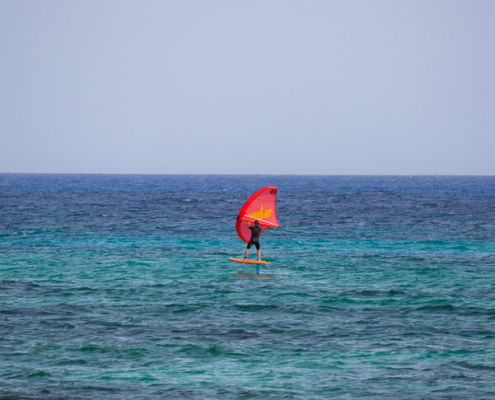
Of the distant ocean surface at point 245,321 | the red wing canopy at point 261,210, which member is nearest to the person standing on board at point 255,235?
the red wing canopy at point 261,210

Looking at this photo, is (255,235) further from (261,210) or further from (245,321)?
(245,321)

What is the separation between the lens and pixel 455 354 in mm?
15258

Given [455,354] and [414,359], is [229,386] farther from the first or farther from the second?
[455,354]

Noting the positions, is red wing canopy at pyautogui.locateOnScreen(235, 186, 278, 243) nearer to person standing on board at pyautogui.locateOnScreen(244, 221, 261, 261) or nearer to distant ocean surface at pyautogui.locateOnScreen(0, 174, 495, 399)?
person standing on board at pyautogui.locateOnScreen(244, 221, 261, 261)

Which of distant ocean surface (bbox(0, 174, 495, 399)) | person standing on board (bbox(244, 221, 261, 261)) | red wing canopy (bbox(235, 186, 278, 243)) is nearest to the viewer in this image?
distant ocean surface (bbox(0, 174, 495, 399))

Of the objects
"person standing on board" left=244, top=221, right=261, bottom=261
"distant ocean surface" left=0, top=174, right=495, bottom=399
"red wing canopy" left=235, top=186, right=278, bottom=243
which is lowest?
"distant ocean surface" left=0, top=174, right=495, bottom=399

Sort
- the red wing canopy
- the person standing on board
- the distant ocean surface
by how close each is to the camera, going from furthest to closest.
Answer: the red wing canopy, the person standing on board, the distant ocean surface

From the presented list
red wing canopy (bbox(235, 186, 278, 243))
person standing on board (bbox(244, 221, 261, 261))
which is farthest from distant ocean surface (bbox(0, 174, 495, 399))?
red wing canopy (bbox(235, 186, 278, 243))

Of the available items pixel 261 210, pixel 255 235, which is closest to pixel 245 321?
pixel 255 235

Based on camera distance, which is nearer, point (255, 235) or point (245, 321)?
point (245, 321)

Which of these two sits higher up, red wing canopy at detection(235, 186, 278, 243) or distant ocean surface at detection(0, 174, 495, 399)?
red wing canopy at detection(235, 186, 278, 243)

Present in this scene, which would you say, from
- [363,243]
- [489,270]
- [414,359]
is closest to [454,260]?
[489,270]

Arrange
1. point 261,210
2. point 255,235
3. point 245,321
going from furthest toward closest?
1. point 261,210
2. point 255,235
3. point 245,321

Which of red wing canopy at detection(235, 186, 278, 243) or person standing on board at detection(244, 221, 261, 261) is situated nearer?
person standing on board at detection(244, 221, 261, 261)
